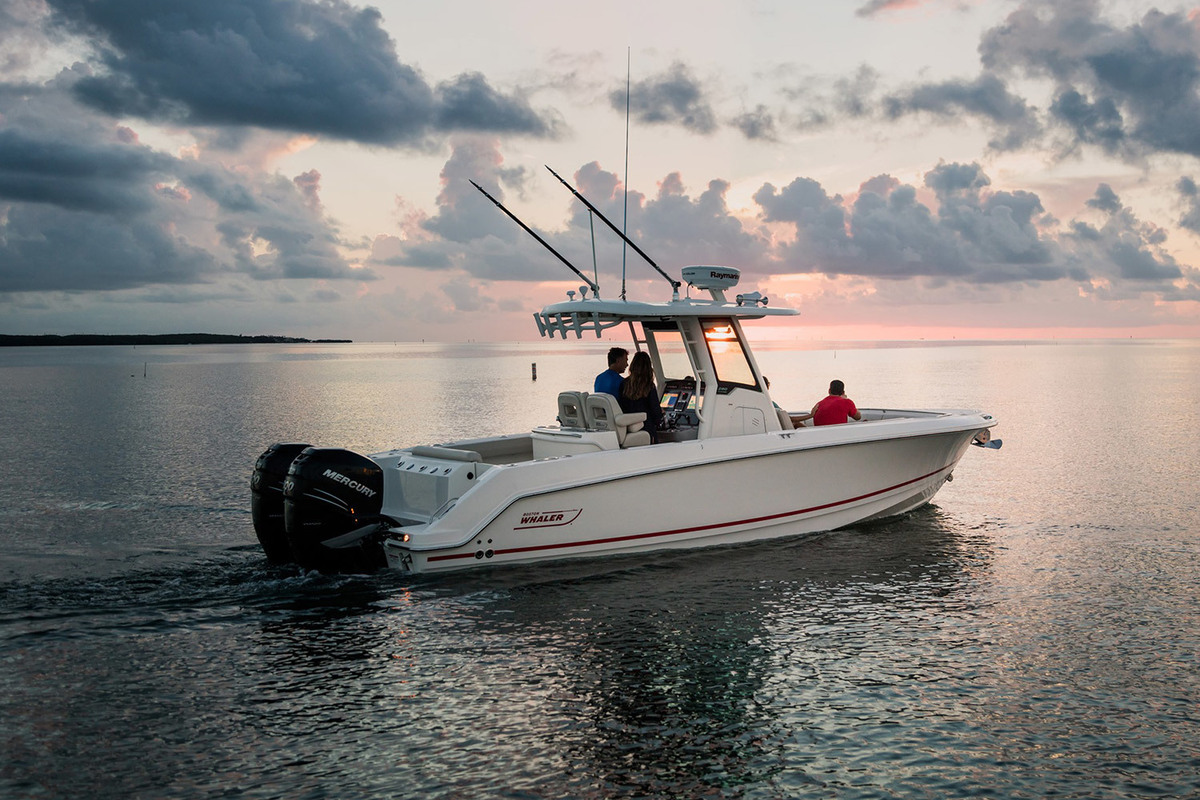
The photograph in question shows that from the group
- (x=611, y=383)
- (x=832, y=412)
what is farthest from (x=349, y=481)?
(x=832, y=412)

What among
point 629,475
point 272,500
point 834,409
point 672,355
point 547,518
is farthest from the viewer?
point 834,409

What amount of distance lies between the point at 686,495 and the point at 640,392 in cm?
127

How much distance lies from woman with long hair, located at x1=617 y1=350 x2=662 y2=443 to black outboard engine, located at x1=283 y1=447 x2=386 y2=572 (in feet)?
9.77

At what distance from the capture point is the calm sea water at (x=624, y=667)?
538 centimetres

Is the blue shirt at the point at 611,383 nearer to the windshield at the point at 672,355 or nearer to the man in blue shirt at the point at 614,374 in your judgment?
the man in blue shirt at the point at 614,374

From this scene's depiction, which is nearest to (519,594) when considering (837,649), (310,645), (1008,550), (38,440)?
(310,645)

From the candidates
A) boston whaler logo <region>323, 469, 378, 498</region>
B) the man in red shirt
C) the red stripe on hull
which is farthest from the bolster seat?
the man in red shirt

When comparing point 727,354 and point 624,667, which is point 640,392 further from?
point 624,667

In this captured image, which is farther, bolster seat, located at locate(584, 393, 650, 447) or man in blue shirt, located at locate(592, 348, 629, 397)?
man in blue shirt, located at locate(592, 348, 629, 397)

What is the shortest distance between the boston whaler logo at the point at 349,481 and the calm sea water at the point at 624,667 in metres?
0.91

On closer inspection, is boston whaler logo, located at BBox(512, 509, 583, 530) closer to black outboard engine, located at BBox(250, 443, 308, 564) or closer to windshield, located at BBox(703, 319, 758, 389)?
black outboard engine, located at BBox(250, 443, 308, 564)

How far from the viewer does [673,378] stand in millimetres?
11867

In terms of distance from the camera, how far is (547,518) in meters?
9.64

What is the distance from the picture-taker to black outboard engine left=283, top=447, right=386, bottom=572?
8.88m
